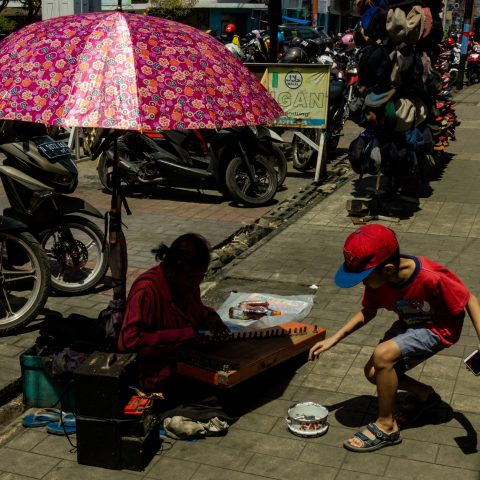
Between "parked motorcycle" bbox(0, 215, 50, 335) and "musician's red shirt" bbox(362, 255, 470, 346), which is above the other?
"musician's red shirt" bbox(362, 255, 470, 346)

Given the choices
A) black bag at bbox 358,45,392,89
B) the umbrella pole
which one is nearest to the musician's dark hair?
the umbrella pole

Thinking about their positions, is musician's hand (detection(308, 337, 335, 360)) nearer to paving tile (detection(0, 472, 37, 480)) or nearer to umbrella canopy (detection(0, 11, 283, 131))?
umbrella canopy (detection(0, 11, 283, 131))

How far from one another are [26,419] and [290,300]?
2.67 meters

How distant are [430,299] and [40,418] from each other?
93.1 inches

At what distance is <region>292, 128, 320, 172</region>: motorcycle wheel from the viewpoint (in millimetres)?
12164

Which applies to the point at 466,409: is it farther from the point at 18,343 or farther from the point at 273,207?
the point at 273,207

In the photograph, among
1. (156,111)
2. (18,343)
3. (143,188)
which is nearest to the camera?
(156,111)

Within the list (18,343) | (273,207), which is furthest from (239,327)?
(273,207)

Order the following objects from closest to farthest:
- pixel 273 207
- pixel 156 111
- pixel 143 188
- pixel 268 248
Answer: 1. pixel 156 111
2. pixel 268 248
3. pixel 273 207
4. pixel 143 188

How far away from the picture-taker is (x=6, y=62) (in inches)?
163

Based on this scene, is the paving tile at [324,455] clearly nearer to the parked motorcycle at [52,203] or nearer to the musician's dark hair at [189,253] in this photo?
the musician's dark hair at [189,253]

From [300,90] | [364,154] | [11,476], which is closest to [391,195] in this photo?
[364,154]

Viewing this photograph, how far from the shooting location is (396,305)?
4363 millimetres

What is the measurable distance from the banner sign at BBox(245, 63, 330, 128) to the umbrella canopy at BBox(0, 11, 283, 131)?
7.02m
